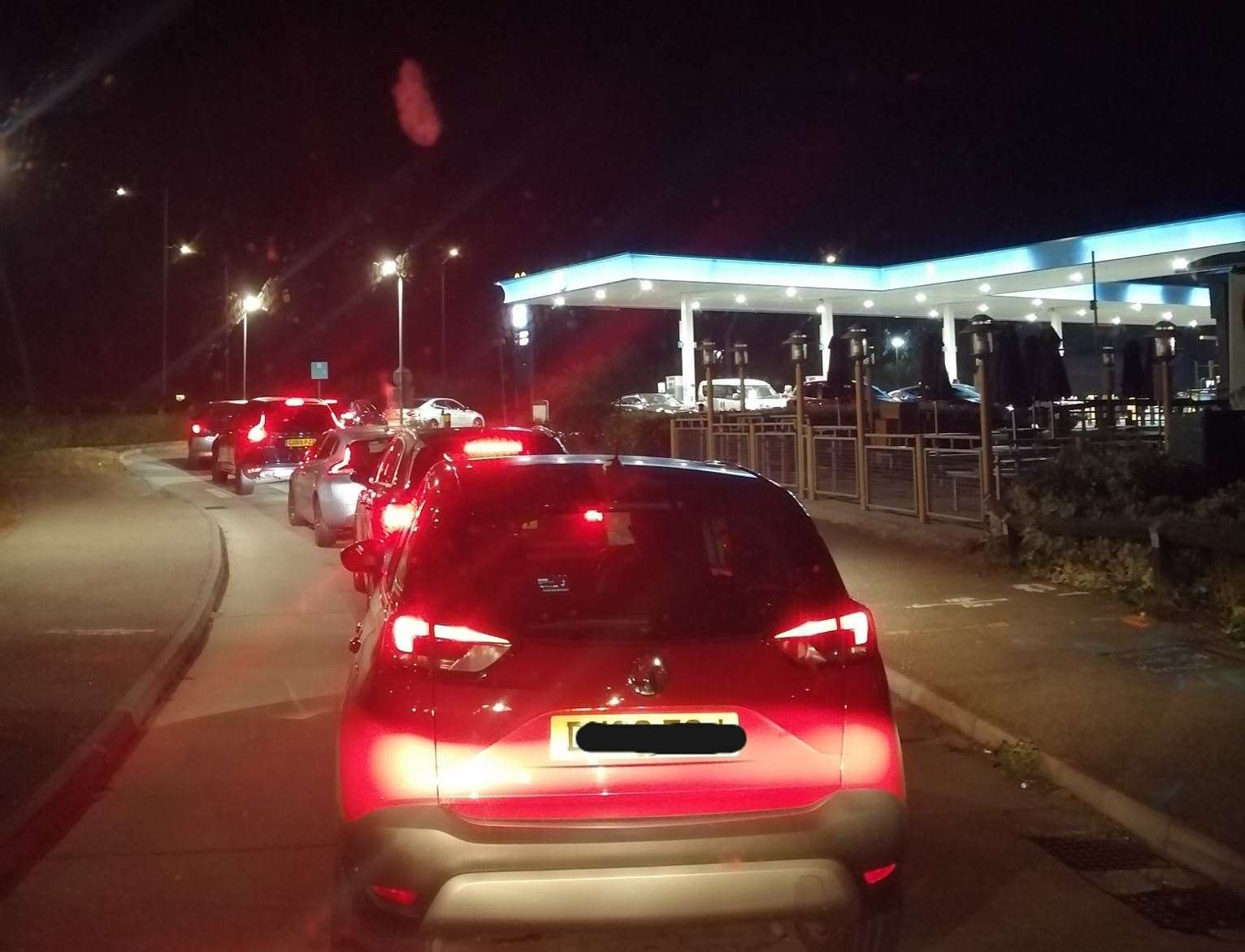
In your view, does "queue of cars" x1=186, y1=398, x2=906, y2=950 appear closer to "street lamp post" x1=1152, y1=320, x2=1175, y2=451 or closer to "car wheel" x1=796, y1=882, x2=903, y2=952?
"car wheel" x1=796, y1=882, x2=903, y2=952

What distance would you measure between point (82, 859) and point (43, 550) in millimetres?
11810

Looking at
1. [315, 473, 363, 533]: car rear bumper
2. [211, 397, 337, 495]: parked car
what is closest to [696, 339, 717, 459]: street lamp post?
[211, 397, 337, 495]: parked car

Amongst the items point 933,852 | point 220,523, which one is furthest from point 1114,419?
point 933,852

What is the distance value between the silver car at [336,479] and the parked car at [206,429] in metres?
16.2

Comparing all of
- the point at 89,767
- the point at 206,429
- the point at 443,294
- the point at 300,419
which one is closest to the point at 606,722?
the point at 89,767

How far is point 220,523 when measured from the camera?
21.8 m

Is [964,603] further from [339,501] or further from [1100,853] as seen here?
[339,501]

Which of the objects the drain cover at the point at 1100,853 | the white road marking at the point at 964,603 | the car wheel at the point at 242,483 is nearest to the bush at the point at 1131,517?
the white road marking at the point at 964,603

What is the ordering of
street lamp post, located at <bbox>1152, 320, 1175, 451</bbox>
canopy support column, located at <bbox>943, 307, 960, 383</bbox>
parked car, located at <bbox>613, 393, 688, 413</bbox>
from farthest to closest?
canopy support column, located at <bbox>943, 307, 960, 383</bbox> < parked car, located at <bbox>613, 393, 688, 413</bbox> < street lamp post, located at <bbox>1152, 320, 1175, 451</bbox>

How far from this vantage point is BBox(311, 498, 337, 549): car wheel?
1739 centimetres

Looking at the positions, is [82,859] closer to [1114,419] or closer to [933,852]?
[933,852]

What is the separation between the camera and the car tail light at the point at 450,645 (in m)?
4.06

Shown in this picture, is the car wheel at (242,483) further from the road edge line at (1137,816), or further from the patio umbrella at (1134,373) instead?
the road edge line at (1137,816)

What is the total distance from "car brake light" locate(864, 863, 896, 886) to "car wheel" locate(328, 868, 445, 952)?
1315mm
